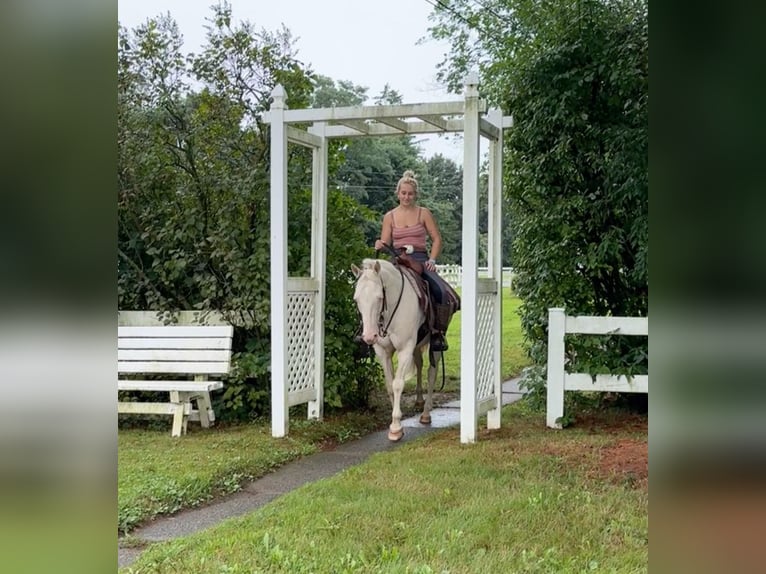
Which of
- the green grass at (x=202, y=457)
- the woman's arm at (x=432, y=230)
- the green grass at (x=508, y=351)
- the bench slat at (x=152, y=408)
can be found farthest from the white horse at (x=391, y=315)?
the green grass at (x=508, y=351)

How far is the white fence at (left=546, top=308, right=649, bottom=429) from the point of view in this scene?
6.01m

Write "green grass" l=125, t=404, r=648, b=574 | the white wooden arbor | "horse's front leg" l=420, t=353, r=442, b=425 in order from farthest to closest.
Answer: "horse's front leg" l=420, t=353, r=442, b=425, the white wooden arbor, "green grass" l=125, t=404, r=648, b=574

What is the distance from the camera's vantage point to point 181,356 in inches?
249

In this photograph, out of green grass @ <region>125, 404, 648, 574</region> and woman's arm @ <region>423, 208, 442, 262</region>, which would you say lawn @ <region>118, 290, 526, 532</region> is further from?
woman's arm @ <region>423, 208, 442, 262</region>

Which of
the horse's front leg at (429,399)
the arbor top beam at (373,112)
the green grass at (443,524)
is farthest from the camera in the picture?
the horse's front leg at (429,399)

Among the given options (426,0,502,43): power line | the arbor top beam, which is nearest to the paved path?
the arbor top beam

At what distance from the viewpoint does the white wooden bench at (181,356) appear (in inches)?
246

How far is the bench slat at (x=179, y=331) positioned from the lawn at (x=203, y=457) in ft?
2.71

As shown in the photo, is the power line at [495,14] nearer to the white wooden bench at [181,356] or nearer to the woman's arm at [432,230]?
the woman's arm at [432,230]

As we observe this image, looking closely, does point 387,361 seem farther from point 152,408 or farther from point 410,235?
point 152,408

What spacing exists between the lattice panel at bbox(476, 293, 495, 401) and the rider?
0.41 m

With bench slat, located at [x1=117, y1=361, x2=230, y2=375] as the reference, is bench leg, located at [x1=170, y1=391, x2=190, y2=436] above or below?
below

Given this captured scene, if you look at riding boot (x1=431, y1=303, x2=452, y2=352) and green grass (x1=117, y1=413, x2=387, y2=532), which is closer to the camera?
green grass (x1=117, y1=413, x2=387, y2=532)
